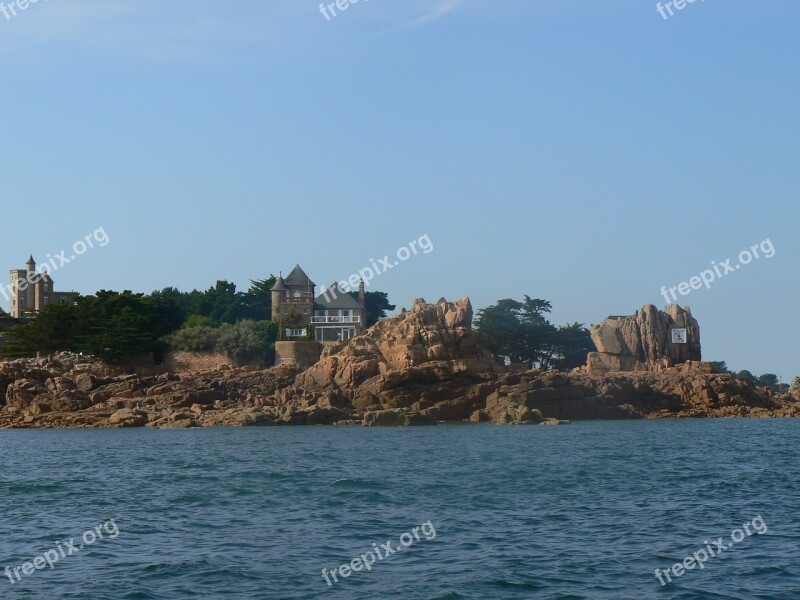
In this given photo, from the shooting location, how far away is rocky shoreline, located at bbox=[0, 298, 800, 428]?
71.3 meters

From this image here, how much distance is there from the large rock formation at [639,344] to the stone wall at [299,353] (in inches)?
881

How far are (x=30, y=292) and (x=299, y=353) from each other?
252 ft

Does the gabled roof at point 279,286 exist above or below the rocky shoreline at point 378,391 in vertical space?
above

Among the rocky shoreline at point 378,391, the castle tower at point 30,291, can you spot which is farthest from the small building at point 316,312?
the castle tower at point 30,291

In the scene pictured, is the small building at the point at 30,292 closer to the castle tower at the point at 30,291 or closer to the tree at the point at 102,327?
the castle tower at the point at 30,291

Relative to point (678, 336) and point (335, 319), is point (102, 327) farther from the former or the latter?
point (678, 336)

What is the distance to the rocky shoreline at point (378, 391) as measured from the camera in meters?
71.3

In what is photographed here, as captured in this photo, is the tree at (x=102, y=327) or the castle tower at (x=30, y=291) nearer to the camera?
the tree at (x=102, y=327)

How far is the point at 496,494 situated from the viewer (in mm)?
32125

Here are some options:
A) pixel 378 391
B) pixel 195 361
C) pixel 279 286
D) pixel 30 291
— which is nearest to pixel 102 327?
pixel 195 361

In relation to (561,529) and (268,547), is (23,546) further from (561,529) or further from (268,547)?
(561,529)

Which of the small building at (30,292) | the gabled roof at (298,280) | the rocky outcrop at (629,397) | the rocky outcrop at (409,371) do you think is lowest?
the rocky outcrop at (629,397)

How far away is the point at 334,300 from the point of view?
3720 inches

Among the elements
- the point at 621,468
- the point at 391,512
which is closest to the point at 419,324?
the point at 621,468
